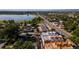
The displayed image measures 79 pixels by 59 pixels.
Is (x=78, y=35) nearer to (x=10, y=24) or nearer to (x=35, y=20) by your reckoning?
(x=35, y=20)

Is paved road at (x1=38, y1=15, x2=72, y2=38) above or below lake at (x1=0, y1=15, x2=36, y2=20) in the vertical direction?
below

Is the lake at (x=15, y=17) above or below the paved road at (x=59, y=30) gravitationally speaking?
above

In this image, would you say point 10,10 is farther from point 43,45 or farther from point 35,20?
point 43,45

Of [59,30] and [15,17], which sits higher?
[15,17]
